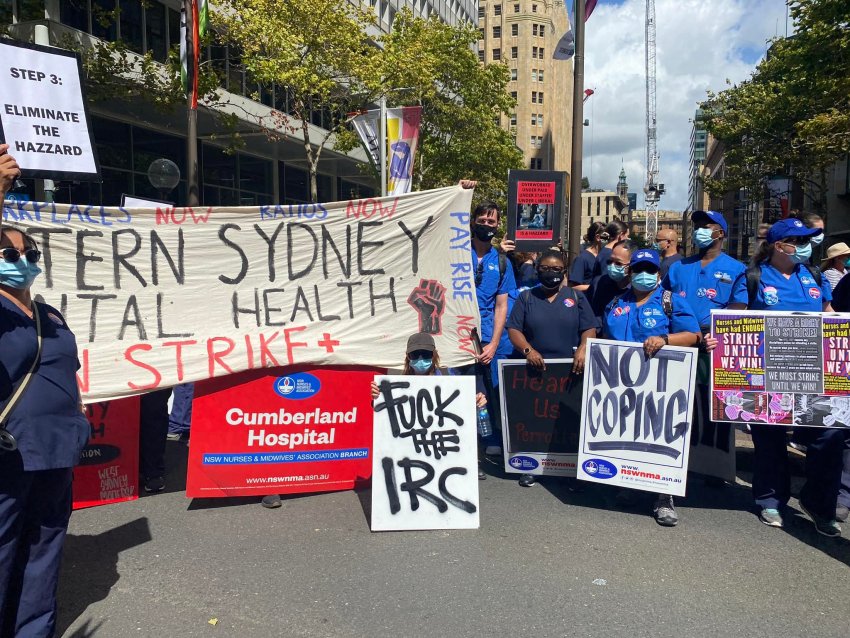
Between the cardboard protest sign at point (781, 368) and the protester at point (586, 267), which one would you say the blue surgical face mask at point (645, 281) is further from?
the protester at point (586, 267)

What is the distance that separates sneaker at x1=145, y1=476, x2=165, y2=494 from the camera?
5266mm

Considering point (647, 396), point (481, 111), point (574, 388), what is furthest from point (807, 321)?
point (481, 111)

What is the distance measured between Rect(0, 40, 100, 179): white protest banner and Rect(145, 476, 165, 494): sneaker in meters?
2.42

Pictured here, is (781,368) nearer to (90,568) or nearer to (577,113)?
(90,568)

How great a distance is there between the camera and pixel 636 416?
4.78 m

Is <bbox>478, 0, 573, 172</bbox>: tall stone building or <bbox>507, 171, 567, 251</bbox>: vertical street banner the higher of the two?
<bbox>478, 0, 573, 172</bbox>: tall stone building

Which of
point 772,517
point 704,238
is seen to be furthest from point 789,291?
point 772,517

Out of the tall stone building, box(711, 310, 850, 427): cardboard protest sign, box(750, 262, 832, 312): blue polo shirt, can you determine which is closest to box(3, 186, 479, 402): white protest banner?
box(711, 310, 850, 427): cardboard protest sign

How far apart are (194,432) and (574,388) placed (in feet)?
8.98

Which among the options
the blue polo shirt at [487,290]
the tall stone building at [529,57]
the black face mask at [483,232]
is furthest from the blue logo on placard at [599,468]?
the tall stone building at [529,57]

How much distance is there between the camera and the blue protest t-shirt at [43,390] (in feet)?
9.25

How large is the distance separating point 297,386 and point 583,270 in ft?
10.2

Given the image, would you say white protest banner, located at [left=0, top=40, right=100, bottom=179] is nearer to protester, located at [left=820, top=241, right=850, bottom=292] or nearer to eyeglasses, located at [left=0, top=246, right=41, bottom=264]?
eyeglasses, located at [left=0, top=246, right=41, bottom=264]

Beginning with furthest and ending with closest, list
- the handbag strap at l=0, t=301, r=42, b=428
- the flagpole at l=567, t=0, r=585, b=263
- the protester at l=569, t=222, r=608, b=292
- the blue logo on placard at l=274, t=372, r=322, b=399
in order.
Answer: the flagpole at l=567, t=0, r=585, b=263 < the protester at l=569, t=222, r=608, b=292 < the blue logo on placard at l=274, t=372, r=322, b=399 < the handbag strap at l=0, t=301, r=42, b=428
